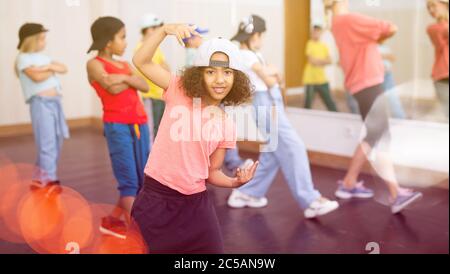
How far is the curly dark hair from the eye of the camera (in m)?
0.59

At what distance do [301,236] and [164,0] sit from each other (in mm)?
1520

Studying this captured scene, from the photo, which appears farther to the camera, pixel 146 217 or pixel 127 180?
pixel 127 180

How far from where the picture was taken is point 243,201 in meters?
2.42

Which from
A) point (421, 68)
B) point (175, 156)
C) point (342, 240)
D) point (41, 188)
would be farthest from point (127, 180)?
point (421, 68)

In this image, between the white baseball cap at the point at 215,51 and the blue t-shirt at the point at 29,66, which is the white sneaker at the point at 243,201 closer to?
the blue t-shirt at the point at 29,66

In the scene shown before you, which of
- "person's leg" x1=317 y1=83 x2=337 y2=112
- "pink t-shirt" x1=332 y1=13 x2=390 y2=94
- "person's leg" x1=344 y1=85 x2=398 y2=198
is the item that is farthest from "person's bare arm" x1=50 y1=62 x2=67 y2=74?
"person's leg" x1=317 y1=83 x2=337 y2=112

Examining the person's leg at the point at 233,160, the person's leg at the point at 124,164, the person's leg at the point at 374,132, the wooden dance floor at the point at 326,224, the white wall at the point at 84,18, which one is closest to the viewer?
the white wall at the point at 84,18

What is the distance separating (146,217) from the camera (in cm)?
77

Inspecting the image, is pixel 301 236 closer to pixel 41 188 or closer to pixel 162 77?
pixel 41 188

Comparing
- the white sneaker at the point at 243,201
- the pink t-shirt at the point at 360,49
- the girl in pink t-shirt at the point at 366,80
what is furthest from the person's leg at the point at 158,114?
the white sneaker at the point at 243,201

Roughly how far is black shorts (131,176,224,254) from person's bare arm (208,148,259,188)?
0.06 metres

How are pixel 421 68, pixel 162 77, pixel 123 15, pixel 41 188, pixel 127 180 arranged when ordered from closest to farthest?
pixel 162 77 < pixel 123 15 < pixel 127 180 < pixel 41 188 < pixel 421 68

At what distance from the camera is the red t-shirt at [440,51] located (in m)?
2.48

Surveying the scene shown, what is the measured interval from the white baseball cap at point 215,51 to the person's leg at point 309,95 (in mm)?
2605
